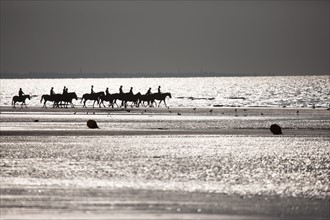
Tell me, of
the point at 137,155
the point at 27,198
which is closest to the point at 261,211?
the point at 27,198

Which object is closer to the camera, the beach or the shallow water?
the beach

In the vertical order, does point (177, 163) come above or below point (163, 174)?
above

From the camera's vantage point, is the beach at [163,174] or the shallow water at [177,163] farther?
the shallow water at [177,163]

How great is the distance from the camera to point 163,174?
2566cm

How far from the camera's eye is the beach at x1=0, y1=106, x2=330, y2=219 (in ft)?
61.8

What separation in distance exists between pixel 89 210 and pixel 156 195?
283 centimetres

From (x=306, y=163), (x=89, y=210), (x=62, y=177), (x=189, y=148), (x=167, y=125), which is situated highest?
(x=167, y=125)

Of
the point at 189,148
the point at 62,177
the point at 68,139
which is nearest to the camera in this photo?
the point at 62,177

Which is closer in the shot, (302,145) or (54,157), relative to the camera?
(54,157)

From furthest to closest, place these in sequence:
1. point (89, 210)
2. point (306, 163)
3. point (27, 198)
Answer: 1. point (306, 163)
2. point (27, 198)
3. point (89, 210)

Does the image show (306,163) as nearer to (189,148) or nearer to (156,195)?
(189,148)

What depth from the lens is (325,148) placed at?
35.4 m

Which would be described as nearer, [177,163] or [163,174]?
[163,174]

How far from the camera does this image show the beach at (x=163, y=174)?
1882 centimetres
